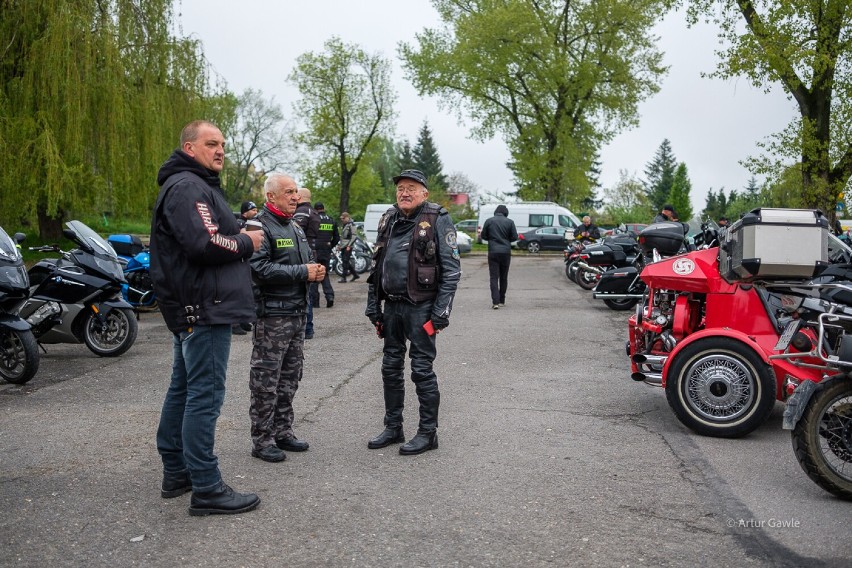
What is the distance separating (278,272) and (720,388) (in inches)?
122

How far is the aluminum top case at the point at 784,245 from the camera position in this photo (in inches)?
212

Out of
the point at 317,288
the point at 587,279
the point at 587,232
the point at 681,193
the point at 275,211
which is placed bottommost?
the point at 587,279

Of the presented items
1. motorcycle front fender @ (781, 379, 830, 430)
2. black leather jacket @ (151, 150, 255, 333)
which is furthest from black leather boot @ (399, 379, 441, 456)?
motorcycle front fender @ (781, 379, 830, 430)

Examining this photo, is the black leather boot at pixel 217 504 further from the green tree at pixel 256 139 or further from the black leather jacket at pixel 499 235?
the green tree at pixel 256 139

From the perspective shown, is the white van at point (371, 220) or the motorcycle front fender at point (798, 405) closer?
the motorcycle front fender at point (798, 405)

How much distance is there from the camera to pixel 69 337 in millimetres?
9227

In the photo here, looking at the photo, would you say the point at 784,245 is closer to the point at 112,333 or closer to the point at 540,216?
the point at 112,333

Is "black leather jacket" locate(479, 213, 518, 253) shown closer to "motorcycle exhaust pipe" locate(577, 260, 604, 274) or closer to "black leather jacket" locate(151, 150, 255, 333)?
"motorcycle exhaust pipe" locate(577, 260, 604, 274)

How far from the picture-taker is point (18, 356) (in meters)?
7.73

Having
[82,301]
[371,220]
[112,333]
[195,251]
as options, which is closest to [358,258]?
[371,220]

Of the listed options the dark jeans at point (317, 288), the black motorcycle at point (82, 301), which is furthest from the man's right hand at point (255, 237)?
the dark jeans at point (317, 288)

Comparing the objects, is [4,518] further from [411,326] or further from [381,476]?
[411,326]

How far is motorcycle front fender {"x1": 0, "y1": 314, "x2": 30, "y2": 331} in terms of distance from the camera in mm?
7582

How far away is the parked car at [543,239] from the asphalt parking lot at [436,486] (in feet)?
107
